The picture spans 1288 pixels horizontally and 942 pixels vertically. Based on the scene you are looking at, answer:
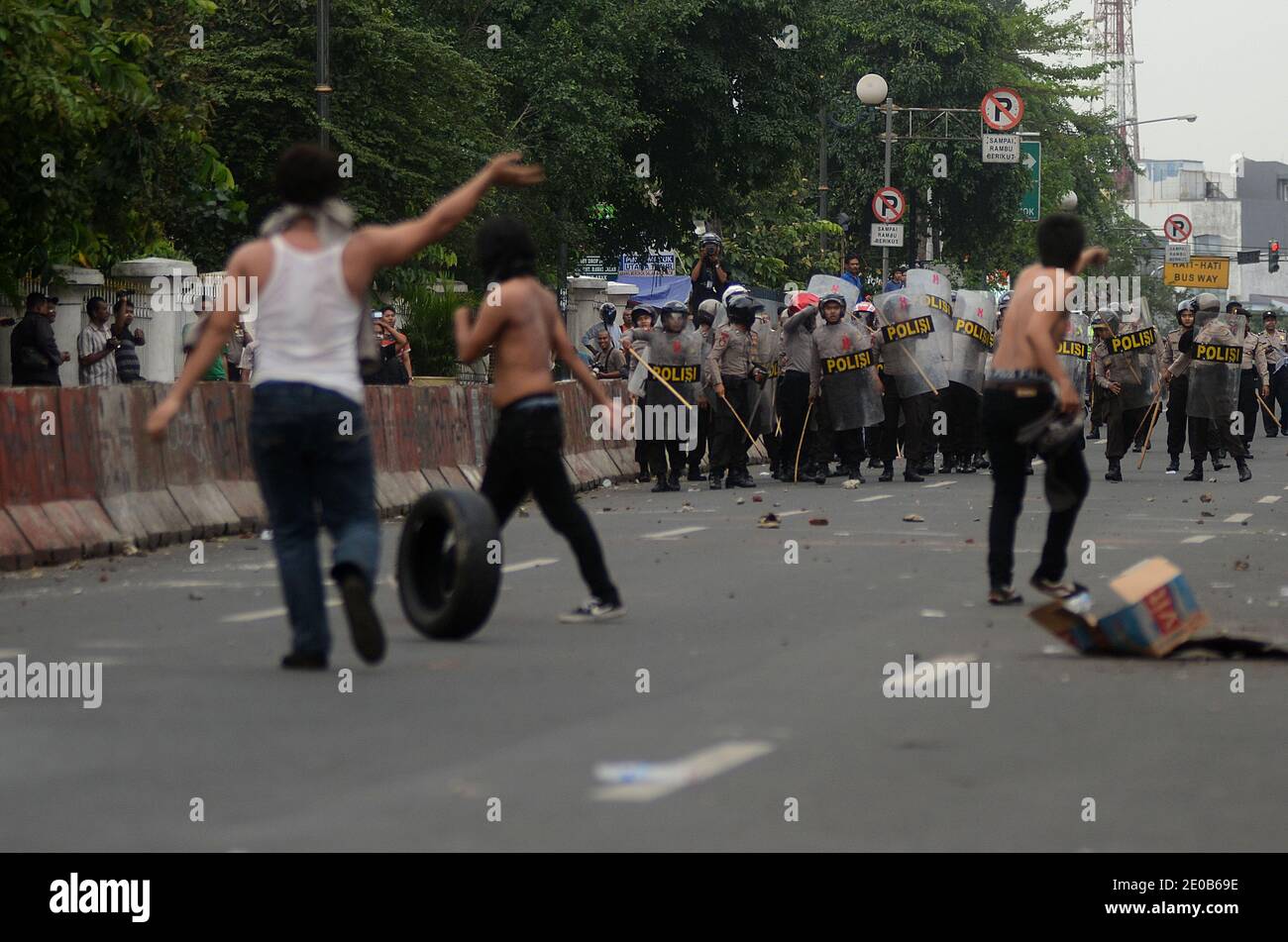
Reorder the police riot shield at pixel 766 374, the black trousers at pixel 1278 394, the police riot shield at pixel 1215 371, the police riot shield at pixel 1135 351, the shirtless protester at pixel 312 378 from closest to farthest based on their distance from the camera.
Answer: the shirtless protester at pixel 312 378, the police riot shield at pixel 1215 371, the police riot shield at pixel 766 374, the police riot shield at pixel 1135 351, the black trousers at pixel 1278 394

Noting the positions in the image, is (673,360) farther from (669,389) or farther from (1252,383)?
(1252,383)

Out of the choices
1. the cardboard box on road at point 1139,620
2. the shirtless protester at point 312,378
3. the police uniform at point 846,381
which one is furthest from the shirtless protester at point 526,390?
the police uniform at point 846,381

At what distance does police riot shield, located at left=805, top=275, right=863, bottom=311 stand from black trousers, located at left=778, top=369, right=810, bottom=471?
4.15ft

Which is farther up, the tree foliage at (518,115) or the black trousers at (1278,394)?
the tree foliage at (518,115)

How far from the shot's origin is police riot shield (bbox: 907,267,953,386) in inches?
1046

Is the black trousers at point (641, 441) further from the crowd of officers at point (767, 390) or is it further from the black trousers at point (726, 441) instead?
the black trousers at point (726, 441)

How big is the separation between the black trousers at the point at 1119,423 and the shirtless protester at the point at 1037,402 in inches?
545

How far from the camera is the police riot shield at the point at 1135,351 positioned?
25562 millimetres

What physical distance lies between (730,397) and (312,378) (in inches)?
620

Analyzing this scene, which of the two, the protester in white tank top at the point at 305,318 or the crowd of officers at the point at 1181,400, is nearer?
the protester in white tank top at the point at 305,318

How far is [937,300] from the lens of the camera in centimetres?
2675
